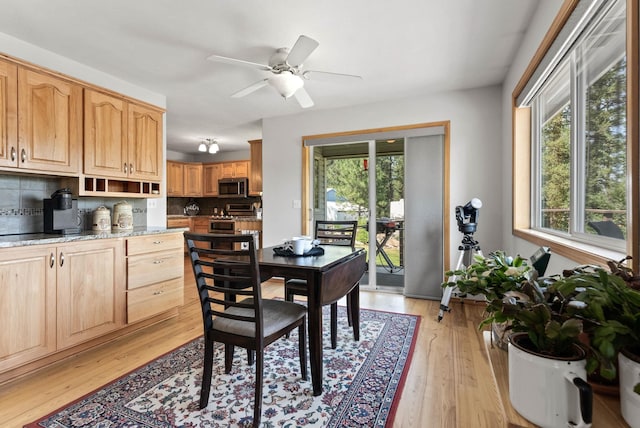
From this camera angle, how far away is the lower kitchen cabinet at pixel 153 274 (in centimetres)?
252

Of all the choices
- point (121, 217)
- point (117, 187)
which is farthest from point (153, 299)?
point (117, 187)

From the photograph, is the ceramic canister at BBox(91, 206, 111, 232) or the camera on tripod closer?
the ceramic canister at BBox(91, 206, 111, 232)

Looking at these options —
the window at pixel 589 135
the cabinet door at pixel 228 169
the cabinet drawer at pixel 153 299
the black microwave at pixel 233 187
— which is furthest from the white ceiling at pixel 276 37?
the cabinet door at pixel 228 169

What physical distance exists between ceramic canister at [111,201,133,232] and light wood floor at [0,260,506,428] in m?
0.97

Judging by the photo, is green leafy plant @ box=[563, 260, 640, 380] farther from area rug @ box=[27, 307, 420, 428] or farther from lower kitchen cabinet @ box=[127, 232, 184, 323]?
lower kitchen cabinet @ box=[127, 232, 184, 323]

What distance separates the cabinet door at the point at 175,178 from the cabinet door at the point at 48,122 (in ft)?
13.4

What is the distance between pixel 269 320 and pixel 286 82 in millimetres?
1790

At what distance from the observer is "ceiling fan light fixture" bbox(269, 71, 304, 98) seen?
2.43 m

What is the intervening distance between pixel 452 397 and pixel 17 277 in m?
2.64

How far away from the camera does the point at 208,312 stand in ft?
5.26

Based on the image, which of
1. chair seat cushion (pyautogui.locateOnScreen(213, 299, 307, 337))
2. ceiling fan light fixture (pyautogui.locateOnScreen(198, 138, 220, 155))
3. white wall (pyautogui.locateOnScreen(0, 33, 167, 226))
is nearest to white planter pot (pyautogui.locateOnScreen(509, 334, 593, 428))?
chair seat cushion (pyautogui.locateOnScreen(213, 299, 307, 337))

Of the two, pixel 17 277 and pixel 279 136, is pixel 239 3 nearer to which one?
pixel 17 277

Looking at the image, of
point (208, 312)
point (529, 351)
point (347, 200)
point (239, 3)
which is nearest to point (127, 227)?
point (208, 312)

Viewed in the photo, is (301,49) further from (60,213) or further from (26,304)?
(26,304)
